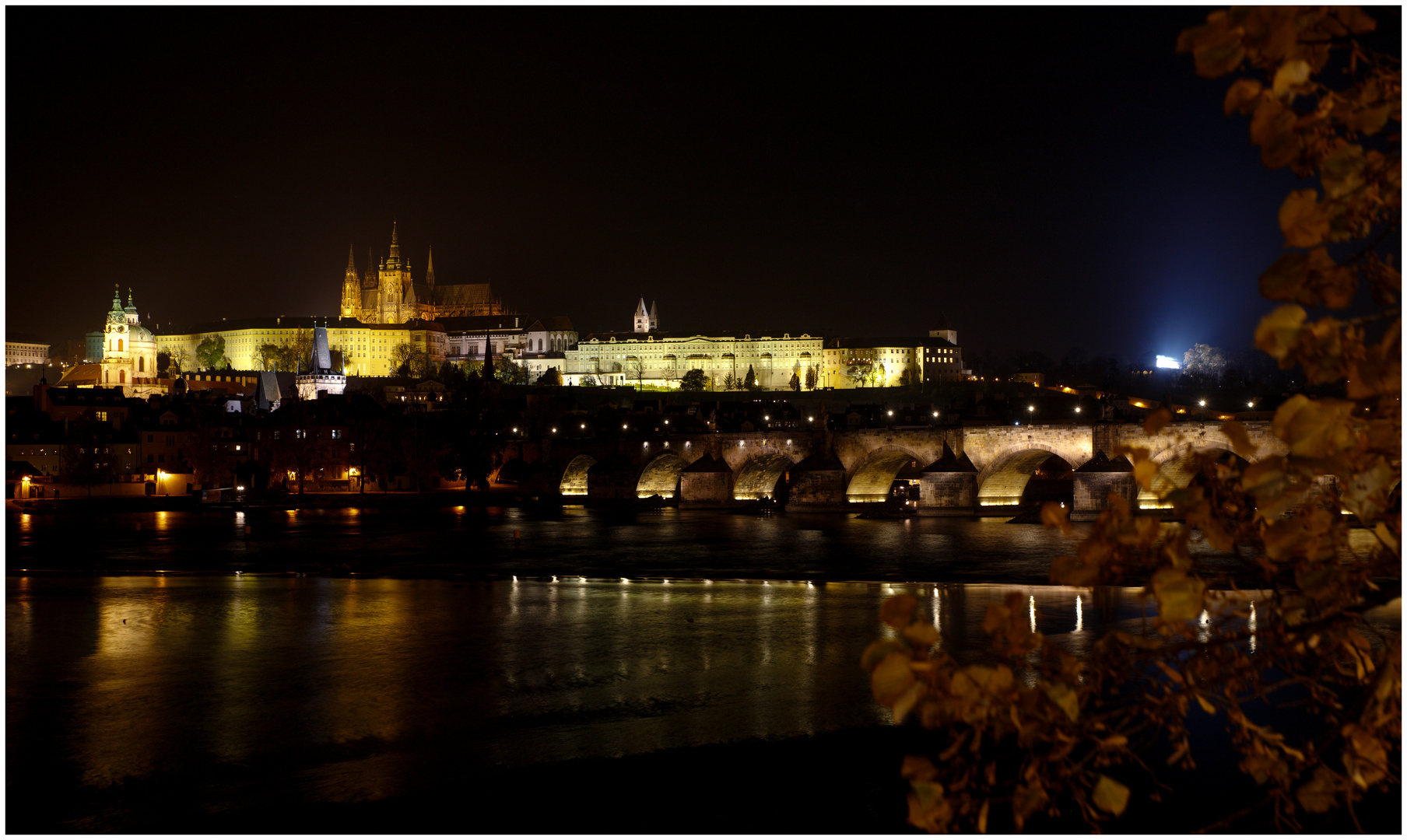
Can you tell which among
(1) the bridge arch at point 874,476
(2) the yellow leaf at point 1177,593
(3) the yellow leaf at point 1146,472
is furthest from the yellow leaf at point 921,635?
(1) the bridge arch at point 874,476

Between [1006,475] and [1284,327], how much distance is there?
40001 mm

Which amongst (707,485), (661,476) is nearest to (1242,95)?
(707,485)

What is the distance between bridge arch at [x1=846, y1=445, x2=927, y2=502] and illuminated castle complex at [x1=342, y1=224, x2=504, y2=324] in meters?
107

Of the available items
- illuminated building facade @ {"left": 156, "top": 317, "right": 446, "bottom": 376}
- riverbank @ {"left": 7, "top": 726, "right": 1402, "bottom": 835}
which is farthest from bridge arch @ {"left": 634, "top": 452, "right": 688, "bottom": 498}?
illuminated building facade @ {"left": 156, "top": 317, "right": 446, "bottom": 376}

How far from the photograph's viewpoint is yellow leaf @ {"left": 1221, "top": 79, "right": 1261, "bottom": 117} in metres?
1.79

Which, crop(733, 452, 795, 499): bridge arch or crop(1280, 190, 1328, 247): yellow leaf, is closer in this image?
crop(1280, 190, 1328, 247): yellow leaf

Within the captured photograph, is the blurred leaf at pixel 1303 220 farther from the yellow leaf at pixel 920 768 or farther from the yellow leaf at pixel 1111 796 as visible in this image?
the yellow leaf at pixel 920 768

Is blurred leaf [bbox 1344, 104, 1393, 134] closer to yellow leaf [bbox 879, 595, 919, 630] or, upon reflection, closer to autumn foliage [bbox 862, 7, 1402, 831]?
autumn foliage [bbox 862, 7, 1402, 831]

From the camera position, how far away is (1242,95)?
70.8 inches

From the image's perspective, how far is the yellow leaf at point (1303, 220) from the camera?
1.77 m

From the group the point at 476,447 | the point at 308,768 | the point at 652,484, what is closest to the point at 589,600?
the point at 308,768

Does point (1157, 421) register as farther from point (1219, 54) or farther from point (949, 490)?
point (949, 490)

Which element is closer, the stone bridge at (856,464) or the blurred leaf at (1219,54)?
the blurred leaf at (1219,54)

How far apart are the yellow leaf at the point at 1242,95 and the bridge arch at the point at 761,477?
145 feet
